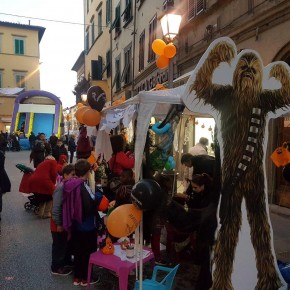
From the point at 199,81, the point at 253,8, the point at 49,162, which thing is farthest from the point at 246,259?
the point at 253,8

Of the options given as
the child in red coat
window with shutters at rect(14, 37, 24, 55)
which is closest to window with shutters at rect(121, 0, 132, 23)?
the child in red coat

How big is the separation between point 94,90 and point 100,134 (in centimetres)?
113

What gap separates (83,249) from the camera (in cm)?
428

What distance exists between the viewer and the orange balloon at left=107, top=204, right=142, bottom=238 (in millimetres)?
3209

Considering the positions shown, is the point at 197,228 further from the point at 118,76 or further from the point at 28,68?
the point at 28,68

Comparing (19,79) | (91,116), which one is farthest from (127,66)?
(19,79)

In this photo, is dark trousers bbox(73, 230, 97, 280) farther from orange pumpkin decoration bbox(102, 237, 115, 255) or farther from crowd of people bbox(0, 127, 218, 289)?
orange pumpkin decoration bbox(102, 237, 115, 255)

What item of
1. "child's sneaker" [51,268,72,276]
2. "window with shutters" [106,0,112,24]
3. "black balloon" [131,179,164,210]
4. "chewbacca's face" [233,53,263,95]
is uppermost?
"window with shutters" [106,0,112,24]

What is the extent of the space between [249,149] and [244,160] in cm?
14

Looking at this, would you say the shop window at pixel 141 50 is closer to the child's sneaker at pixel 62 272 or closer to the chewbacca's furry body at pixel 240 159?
the child's sneaker at pixel 62 272

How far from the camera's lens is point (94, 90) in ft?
17.1

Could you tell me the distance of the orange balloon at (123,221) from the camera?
10.5 ft

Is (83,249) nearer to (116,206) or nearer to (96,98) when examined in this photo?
(116,206)

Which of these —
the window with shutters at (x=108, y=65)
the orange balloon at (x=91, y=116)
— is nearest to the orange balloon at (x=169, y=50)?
the orange balloon at (x=91, y=116)
